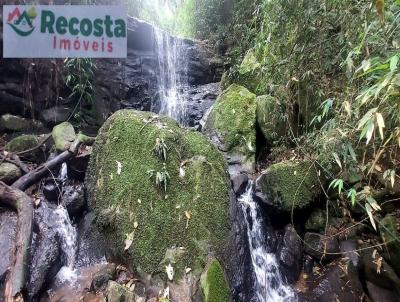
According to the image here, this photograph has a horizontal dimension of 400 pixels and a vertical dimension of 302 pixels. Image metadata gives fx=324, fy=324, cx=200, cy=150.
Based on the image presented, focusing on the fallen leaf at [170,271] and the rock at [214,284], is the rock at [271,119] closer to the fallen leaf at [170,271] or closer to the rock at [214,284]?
the rock at [214,284]

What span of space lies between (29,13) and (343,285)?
4.37 m

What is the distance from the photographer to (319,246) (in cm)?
450

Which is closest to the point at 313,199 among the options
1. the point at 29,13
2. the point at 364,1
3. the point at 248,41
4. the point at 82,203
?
the point at 364,1

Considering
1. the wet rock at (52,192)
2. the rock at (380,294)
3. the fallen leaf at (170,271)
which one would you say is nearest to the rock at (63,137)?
the wet rock at (52,192)

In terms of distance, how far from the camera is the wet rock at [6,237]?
11.0 feet

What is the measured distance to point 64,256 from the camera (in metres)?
4.08

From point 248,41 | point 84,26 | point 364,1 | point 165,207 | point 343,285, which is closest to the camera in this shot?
point 84,26

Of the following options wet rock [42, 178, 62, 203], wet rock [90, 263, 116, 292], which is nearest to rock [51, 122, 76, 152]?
wet rock [42, 178, 62, 203]

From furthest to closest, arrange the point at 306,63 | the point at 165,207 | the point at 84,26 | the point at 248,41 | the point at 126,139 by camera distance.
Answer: the point at 248,41, the point at 306,63, the point at 126,139, the point at 165,207, the point at 84,26

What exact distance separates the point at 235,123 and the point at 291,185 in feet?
6.32

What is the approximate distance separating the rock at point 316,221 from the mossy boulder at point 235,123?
1580 mm

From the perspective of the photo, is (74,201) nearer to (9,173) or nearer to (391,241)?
(9,173)

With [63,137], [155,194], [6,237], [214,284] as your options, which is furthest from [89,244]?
[63,137]

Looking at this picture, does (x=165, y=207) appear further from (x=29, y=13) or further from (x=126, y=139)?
(x=29, y=13)
